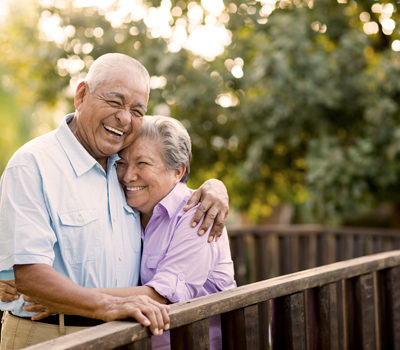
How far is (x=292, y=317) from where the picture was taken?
2400 mm

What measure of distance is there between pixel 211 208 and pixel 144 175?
37 cm

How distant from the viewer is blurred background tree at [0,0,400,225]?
6316 millimetres

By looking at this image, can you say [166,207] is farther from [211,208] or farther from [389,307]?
[389,307]

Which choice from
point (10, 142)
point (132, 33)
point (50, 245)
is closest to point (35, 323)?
point (50, 245)

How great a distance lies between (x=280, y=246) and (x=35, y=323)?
4.78 meters

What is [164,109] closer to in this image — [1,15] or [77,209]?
[77,209]

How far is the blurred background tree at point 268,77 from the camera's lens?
632cm

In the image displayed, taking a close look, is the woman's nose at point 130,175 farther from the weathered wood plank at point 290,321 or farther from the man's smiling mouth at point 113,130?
the weathered wood plank at point 290,321

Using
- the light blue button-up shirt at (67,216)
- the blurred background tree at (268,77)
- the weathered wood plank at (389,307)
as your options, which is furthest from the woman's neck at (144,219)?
the blurred background tree at (268,77)

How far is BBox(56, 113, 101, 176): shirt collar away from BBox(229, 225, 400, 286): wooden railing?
4208 mm

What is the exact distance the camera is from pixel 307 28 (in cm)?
670

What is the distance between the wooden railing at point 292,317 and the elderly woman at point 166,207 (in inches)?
9.5

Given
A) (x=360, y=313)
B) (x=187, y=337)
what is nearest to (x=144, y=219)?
(x=187, y=337)

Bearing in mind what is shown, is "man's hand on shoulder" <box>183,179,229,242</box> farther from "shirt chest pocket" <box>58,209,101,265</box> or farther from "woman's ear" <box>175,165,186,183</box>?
"shirt chest pocket" <box>58,209,101,265</box>
